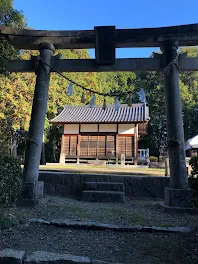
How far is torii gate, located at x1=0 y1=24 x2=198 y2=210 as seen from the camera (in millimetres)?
5262

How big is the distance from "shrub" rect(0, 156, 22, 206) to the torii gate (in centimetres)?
60

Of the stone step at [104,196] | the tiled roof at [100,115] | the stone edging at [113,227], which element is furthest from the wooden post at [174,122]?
the tiled roof at [100,115]

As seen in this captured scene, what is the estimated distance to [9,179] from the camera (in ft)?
14.1

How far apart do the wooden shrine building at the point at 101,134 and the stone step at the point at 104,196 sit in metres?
13.7

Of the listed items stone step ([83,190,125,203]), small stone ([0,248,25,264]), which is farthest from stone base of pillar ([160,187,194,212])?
small stone ([0,248,25,264])

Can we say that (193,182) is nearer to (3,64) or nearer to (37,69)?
(37,69)

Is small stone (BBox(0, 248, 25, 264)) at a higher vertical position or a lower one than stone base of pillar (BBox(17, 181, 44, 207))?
lower

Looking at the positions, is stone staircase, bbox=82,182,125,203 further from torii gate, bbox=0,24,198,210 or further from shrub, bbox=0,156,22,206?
shrub, bbox=0,156,22,206

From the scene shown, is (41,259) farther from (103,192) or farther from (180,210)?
(103,192)

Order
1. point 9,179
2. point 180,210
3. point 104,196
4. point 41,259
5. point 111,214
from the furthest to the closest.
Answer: point 104,196, point 180,210, point 111,214, point 9,179, point 41,259

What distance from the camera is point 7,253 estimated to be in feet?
8.24

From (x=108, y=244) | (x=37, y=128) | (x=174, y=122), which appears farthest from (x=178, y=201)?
(x=37, y=128)

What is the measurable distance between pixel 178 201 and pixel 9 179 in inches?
136

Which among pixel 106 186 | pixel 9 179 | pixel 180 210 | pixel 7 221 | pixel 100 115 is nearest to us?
pixel 7 221
